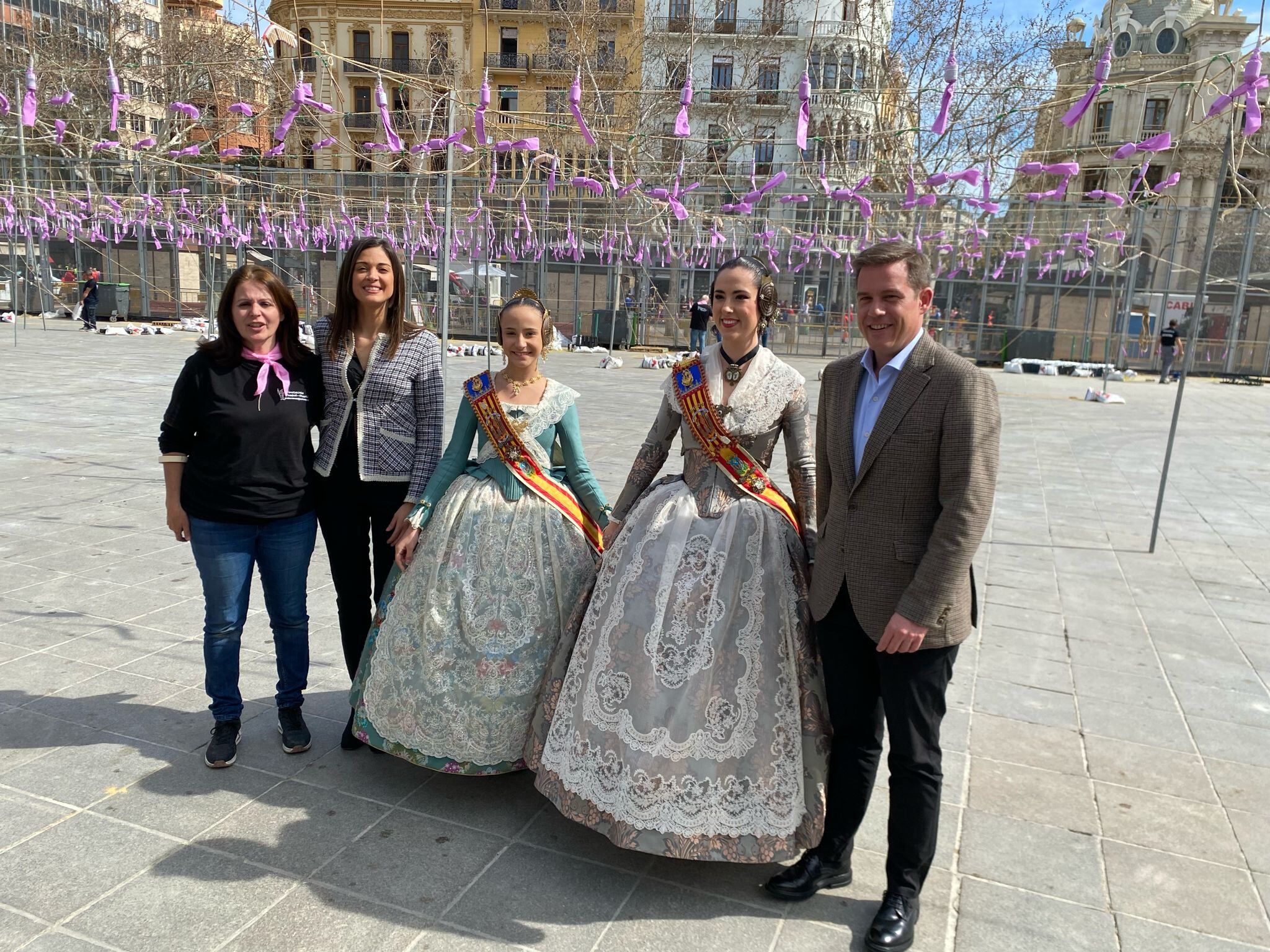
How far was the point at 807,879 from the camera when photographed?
235 cm

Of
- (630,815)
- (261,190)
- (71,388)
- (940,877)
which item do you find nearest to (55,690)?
(630,815)

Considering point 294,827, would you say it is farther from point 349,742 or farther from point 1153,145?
point 1153,145

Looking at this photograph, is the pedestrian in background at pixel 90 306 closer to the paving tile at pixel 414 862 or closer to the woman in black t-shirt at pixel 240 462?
the woman in black t-shirt at pixel 240 462

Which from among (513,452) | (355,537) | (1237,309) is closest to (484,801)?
(355,537)

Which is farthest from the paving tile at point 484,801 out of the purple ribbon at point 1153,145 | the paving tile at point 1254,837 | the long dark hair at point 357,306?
the purple ribbon at point 1153,145

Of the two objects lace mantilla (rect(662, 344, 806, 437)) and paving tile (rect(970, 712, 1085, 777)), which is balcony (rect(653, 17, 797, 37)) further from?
lace mantilla (rect(662, 344, 806, 437))

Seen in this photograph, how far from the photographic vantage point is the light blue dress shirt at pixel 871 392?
6.92ft

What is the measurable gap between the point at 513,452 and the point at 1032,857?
188 centimetres

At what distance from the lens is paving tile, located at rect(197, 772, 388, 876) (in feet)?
8.00

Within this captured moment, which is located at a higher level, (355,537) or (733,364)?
(733,364)

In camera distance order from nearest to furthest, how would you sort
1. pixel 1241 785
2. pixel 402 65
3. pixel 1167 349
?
pixel 1241 785, pixel 1167 349, pixel 402 65

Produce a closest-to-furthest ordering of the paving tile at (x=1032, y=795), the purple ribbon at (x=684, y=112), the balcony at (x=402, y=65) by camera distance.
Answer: the paving tile at (x=1032, y=795) < the balcony at (x=402, y=65) < the purple ribbon at (x=684, y=112)

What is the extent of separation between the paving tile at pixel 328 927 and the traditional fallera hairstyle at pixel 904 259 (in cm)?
183

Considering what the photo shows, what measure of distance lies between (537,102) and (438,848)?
27.0 m
